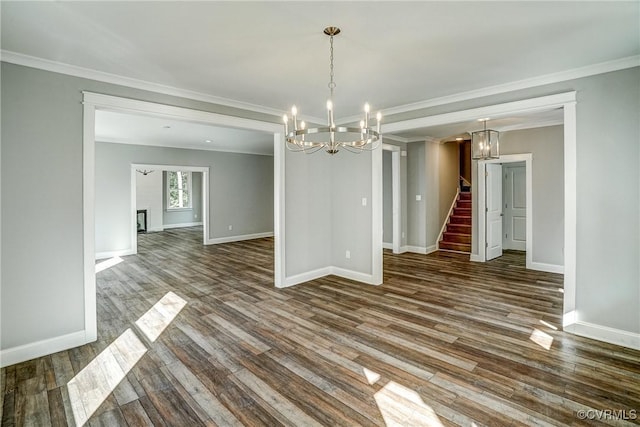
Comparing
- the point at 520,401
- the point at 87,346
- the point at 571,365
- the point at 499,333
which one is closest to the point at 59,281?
the point at 87,346

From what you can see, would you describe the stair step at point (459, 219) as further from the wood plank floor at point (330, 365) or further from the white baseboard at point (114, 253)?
the white baseboard at point (114, 253)

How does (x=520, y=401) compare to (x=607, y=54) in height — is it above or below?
below

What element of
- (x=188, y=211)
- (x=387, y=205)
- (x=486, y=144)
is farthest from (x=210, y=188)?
(x=486, y=144)

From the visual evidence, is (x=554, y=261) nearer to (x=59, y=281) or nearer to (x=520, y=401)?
(x=520, y=401)

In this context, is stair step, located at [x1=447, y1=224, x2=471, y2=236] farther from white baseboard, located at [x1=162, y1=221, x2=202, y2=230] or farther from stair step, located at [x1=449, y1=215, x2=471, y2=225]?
white baseboard, located at [x1=162, y1=221, x2=202, y2=230]

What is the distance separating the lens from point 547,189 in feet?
18.9

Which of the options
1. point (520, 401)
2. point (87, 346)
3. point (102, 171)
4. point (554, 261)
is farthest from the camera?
point (102, 171)

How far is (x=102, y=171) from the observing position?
7398 mm

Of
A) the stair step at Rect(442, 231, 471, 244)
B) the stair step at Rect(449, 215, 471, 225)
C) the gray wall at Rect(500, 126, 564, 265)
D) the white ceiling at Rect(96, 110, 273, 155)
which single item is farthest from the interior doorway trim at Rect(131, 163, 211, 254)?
the gray wall at Rect(500, 126, 564, 265)

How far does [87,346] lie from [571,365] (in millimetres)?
4399

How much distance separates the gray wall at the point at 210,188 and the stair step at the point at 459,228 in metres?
5.64

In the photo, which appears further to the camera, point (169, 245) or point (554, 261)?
point (169, 245)

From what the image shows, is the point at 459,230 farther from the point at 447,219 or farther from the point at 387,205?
the point at 387,205

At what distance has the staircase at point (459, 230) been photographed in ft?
25.4
